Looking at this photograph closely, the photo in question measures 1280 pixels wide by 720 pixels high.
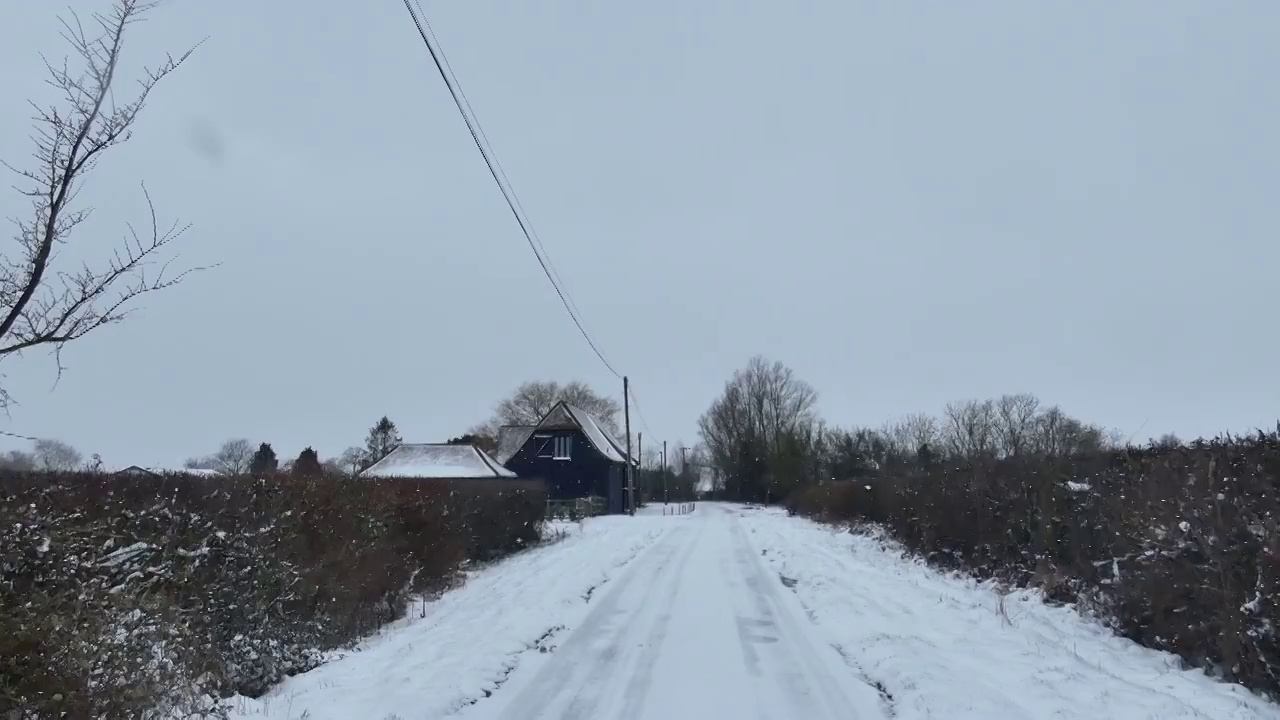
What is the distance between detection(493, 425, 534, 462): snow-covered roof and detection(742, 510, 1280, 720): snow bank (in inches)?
1956

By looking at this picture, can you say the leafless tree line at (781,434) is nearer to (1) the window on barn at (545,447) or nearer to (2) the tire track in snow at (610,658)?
(1) the window on barn at (545,447)

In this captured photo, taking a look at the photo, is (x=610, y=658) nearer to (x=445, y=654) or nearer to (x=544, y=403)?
(x=445, y=654)

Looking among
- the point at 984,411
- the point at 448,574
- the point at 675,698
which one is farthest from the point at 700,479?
the point at 675,698

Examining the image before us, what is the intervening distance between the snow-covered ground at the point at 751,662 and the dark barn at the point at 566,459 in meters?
44.3

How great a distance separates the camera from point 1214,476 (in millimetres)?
8648

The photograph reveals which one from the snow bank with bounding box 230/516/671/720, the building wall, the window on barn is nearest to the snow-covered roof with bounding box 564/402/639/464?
the building wall

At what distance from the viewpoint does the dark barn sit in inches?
2361

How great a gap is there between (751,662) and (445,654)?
10.5 feet

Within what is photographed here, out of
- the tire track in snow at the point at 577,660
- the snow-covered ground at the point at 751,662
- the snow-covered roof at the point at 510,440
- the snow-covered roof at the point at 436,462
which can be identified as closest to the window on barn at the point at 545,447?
the snow-covered roof at the point at 510,440

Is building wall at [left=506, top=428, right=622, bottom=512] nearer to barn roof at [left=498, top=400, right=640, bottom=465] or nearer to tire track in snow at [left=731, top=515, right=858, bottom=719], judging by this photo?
barn roof at [left=498, top=400, right=640, bottom=465]

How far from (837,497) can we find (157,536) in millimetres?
29103

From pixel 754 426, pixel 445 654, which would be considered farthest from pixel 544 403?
pixel 445 654

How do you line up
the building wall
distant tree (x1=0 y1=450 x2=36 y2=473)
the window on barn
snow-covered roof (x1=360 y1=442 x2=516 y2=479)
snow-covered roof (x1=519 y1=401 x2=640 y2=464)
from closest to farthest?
distant tree (x1=0 y1=450 x2=36 y2=473) < snow-covered roof (x1=360 y1=442 x2=516 y2=479) < snow-covered roof (x1=519 y1=401 x2=640 y2=464) < the building wall < the window on barn

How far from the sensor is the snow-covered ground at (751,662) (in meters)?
7.30
